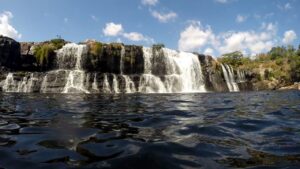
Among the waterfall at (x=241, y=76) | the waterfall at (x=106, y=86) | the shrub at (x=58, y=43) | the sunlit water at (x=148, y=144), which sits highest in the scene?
the shrub at (x=58, y=43)

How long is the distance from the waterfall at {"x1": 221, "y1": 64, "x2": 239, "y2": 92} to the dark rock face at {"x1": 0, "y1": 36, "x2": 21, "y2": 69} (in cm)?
2522

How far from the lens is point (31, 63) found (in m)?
31.7

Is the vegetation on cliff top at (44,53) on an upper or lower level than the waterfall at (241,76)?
upper

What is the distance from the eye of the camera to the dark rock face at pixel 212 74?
37656mm

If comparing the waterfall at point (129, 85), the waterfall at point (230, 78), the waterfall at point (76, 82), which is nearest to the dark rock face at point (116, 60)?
the waterfall at point (76, 82)

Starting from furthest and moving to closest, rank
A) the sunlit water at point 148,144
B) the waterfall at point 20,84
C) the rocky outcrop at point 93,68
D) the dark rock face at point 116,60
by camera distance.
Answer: the dark rock face at point 116,60, the rocky outcrop at point 93,68, the waterfall at point 20,84, the sunlit water at point 148,144

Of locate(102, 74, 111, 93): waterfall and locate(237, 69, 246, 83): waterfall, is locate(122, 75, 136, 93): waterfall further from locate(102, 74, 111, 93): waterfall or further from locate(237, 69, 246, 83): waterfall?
locate(237, 69, 246, 83): waterfall

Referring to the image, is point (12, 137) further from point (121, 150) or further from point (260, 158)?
point (260, 158)

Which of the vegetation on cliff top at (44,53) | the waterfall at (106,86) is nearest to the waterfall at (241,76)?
the waterfall at (106,86)

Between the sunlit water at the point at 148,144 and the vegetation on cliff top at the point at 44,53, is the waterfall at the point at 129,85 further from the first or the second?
the sunlit water at the point at 148,144

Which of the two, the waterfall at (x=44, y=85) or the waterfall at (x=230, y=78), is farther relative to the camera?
the waterfall at (x=230, y=78)

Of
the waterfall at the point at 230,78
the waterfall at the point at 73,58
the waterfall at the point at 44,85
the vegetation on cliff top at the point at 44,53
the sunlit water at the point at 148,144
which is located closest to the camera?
the sunlit water at the point at 148,144

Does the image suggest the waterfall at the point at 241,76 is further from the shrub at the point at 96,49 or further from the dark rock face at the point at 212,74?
the shrub at the point at 96,49

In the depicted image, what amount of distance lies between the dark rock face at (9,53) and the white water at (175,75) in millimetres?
13134
